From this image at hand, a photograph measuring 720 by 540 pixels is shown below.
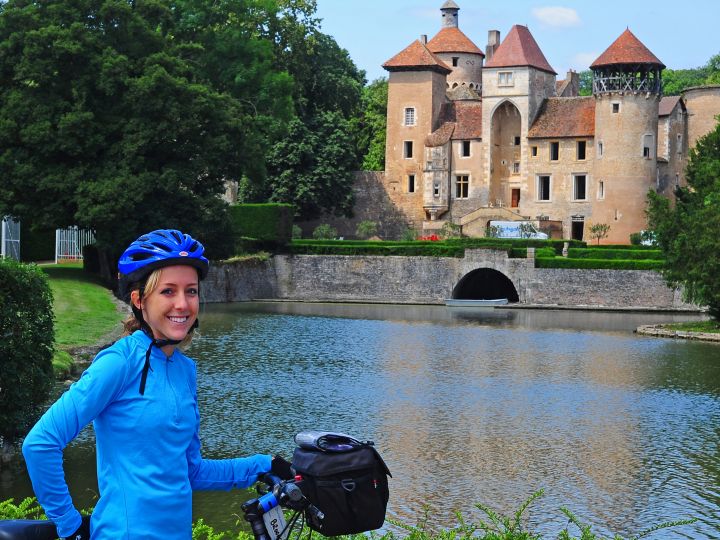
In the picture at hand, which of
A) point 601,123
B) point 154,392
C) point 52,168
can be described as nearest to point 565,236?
point 601,123

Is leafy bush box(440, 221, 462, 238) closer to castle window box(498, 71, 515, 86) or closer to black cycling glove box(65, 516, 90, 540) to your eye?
castle window box(498, 71, 515, 86)

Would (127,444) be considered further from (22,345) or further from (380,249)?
(380,249)

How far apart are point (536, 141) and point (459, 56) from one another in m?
13.2

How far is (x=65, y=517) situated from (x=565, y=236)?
59.2 meters

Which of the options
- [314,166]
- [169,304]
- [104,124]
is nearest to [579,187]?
[314,166]

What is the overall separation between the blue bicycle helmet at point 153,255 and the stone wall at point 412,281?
131ft

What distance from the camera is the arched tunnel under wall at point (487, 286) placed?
165ft

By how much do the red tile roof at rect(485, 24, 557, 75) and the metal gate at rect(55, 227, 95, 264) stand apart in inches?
1097

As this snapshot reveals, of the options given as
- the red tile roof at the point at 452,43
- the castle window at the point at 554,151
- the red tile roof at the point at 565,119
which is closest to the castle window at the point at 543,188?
the castle window at the point at 554,151

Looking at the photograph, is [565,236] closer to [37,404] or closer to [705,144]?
[705,144]

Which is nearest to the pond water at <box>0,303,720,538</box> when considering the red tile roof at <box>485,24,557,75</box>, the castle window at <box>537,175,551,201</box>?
the castle window at <box>537,175,551,201</box>

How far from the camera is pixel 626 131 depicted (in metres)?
58.4

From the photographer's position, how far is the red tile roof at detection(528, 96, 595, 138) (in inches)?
2425

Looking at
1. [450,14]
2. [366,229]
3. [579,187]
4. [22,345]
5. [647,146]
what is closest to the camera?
[22,345]
